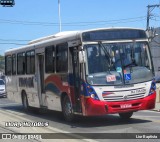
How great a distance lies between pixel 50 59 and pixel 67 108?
2.41 meters

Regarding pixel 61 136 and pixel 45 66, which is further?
pixel 45 66

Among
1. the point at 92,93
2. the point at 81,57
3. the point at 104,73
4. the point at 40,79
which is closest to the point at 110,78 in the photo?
the point at 104,73

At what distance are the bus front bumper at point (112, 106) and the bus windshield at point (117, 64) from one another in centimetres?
62

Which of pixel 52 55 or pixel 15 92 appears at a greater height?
pixel 52 55

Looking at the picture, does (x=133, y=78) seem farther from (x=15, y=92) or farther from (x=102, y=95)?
(x=15, y=92)

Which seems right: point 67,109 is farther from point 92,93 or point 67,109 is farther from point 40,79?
point 40,79

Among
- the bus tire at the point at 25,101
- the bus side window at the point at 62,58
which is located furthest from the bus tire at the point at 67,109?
the bus tire at the point at 25,101

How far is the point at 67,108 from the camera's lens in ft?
50.3

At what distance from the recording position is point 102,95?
13.5 m

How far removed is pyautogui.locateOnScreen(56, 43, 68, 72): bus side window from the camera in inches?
599

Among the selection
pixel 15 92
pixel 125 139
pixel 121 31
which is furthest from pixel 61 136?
pixel 15 92

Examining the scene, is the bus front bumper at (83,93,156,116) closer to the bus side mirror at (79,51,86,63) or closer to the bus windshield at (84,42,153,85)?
the bus windshield at (84,42,153,85)

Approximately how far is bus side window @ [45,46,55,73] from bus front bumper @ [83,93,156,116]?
11.3ft

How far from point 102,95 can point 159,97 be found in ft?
37.0
